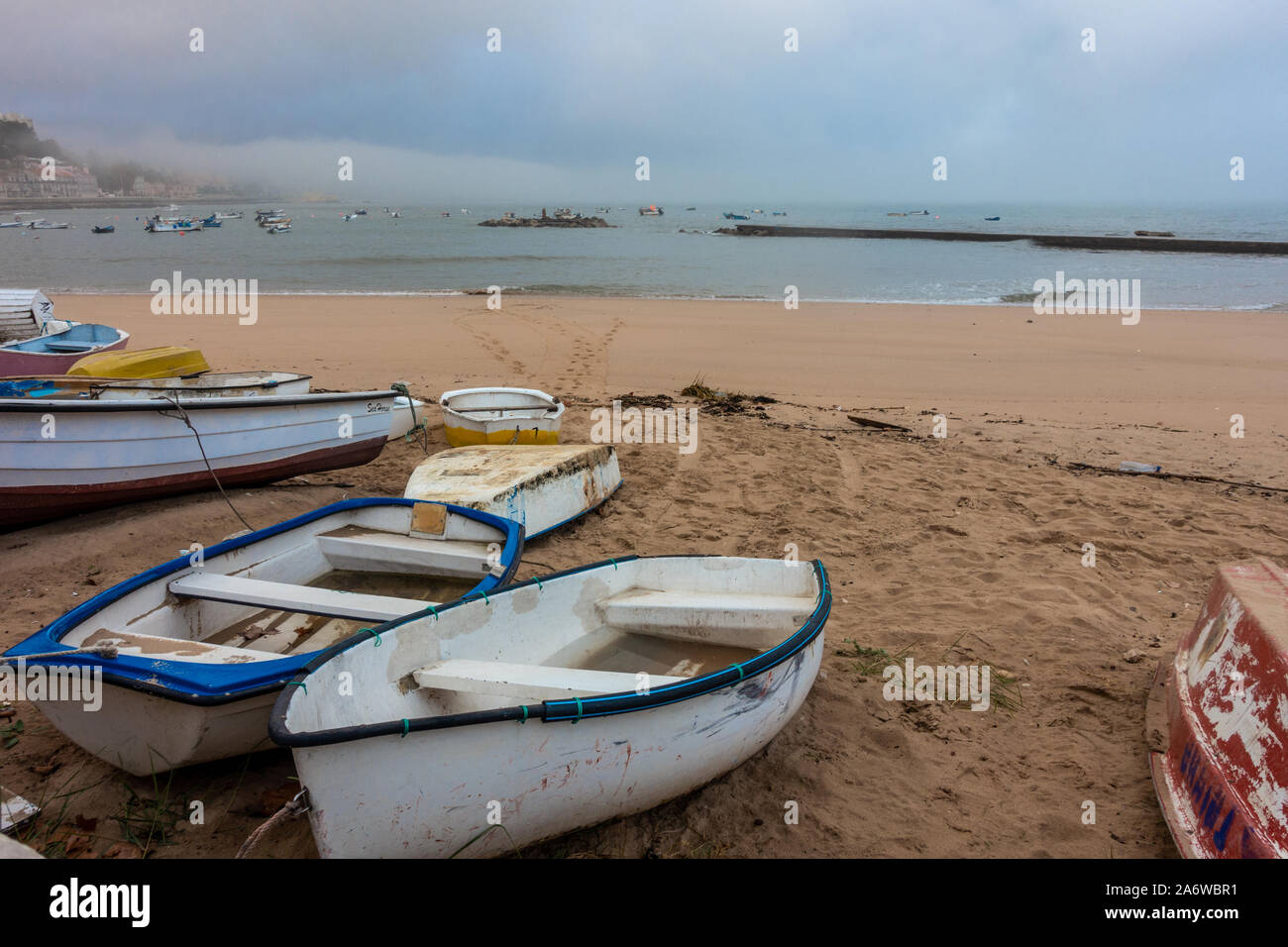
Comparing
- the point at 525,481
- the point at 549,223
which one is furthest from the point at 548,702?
the point at 549,223

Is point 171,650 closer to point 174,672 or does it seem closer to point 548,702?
point 174,672

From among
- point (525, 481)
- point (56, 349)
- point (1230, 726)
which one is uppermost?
point (56, 349)

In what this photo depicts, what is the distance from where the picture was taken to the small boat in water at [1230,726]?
2846 mm

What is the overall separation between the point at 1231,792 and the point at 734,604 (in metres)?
2.28

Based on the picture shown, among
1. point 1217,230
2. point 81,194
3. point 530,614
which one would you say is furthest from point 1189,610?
point 81,194

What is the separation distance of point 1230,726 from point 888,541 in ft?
10.7

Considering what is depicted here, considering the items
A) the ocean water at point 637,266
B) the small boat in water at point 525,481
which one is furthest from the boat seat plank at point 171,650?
the ocean water at point 637,266

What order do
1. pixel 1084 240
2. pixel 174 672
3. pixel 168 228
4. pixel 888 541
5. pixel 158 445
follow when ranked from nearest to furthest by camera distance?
pixel 174 672 → pixel 158 445 → pixel 888 541 → pixel 1084 240 → pixel 168 228

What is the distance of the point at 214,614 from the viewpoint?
437cm

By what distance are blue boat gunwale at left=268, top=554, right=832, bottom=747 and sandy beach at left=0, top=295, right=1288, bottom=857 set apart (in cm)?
65

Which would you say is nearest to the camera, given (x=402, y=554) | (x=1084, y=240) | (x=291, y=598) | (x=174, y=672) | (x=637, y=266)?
(x=174, y=672)

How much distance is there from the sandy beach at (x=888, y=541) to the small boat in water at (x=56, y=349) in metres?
1.55

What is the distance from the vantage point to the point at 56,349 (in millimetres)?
10945

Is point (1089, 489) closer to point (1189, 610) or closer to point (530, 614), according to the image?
point (1189, 610)
